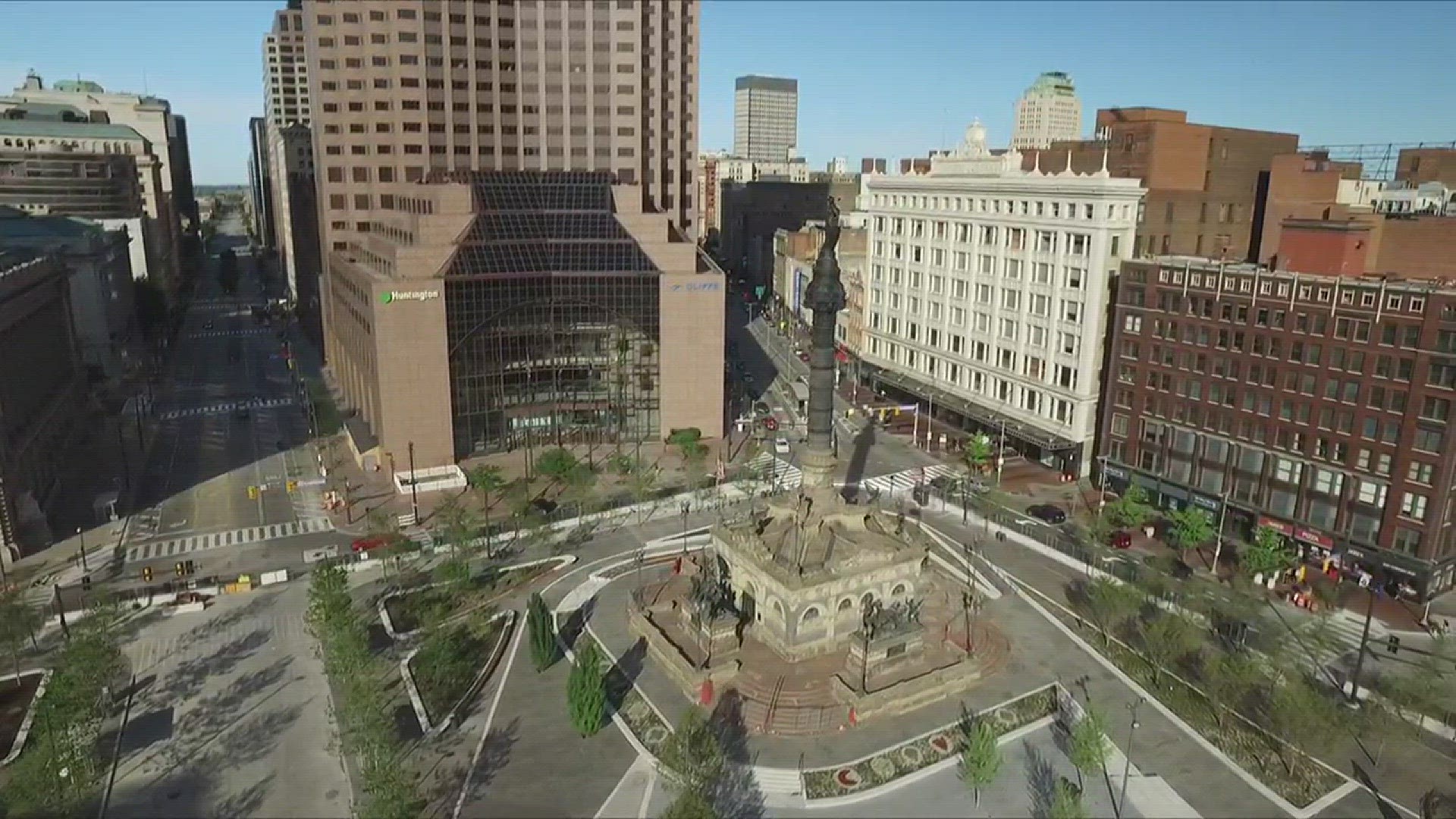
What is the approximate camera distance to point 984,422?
319 ft

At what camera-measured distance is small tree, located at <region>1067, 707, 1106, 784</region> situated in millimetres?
43406

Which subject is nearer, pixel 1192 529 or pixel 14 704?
pixel 14 704

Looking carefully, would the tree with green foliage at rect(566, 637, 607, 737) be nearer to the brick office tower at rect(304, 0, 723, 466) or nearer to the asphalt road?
the asphalt road

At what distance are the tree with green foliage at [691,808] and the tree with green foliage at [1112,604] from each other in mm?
31858

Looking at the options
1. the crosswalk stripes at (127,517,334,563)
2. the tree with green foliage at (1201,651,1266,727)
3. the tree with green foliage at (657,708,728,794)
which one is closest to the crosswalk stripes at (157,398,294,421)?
the crosswalk stripes at (127,517,334,563)

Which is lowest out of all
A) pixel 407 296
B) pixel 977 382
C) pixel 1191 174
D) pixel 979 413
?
pixel 979 413

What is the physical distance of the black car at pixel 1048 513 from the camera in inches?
3147

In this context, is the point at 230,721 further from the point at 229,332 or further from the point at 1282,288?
the point at 229,332

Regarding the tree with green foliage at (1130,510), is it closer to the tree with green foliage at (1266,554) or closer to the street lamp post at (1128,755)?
the tree with green foliage at (1266,554)

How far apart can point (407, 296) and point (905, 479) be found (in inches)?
1920

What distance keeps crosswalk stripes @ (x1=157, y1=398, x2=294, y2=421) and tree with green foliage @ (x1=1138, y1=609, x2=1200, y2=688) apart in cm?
10115

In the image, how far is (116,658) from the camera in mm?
53656

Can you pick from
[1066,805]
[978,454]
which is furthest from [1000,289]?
[1066,805]

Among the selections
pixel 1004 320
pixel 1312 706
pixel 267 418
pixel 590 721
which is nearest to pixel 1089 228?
pixel 1004 320
